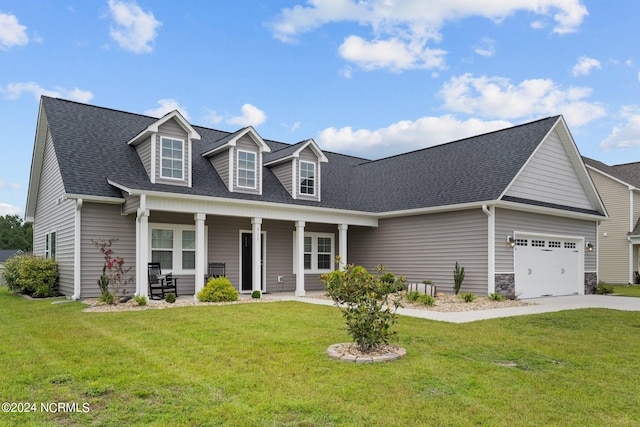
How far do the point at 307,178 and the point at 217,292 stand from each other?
5872 millimetres

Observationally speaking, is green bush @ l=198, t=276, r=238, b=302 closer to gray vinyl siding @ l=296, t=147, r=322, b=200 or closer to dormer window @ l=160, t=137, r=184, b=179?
dormer window @ l=160, t=137, r=184, b=179

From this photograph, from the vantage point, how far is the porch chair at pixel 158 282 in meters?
13.1

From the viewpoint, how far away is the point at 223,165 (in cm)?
1533

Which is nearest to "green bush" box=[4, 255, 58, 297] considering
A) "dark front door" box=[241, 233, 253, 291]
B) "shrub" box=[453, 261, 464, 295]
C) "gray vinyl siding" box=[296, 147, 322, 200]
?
"dark front door" box=[241, 233, 253, 291]

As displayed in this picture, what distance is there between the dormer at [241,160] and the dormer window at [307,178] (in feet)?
5.84

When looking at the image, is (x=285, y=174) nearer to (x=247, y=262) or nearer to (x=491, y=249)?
(x=247, y=262)

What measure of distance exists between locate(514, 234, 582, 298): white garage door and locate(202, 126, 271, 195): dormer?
8765 millimetres

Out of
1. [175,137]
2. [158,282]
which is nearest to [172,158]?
[175,137]

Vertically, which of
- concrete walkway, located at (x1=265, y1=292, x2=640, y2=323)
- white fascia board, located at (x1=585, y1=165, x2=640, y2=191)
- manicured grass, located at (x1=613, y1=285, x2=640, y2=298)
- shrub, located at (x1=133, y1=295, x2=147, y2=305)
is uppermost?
white fascia board, located at (x1=585, y1=165, x2=640, y2=191)

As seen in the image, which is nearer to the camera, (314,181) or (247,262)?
(247,262)

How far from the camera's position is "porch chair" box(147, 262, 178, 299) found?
13141mm

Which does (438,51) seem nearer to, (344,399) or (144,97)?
(144,97)

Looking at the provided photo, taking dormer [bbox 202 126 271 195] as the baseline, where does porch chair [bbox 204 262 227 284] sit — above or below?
below

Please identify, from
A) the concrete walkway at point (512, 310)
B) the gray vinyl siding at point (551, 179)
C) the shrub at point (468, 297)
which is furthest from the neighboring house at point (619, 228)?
the shrub at point (468, 297)
